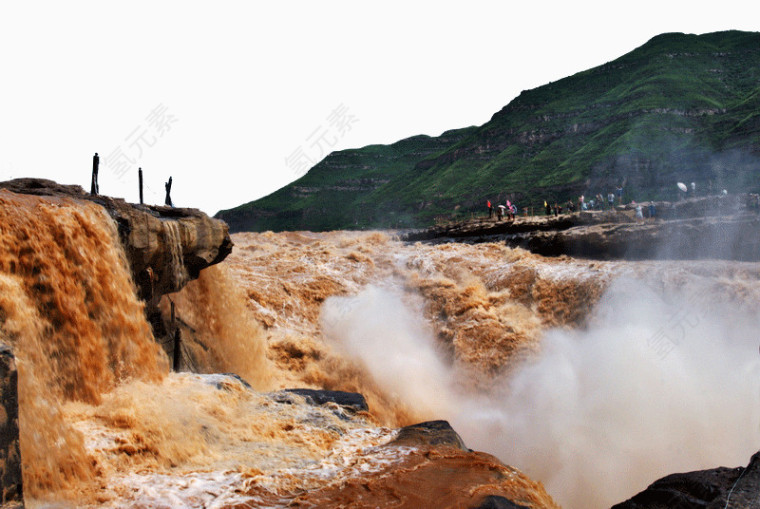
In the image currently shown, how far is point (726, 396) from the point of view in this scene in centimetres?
1010

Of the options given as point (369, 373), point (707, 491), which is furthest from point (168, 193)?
point (707, 491)

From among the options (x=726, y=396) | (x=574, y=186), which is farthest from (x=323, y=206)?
(x=726, y=396)

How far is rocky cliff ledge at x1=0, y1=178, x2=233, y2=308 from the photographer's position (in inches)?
321

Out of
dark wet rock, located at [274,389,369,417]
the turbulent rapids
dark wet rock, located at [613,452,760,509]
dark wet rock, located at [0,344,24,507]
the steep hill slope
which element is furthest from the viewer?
the steep hill slope

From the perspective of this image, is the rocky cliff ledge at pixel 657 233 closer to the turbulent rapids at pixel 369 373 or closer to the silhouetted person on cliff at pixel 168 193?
the turbulent rapids at pixel 369 373

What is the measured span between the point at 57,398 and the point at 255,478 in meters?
2.51

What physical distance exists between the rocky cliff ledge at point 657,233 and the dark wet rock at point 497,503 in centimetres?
1424

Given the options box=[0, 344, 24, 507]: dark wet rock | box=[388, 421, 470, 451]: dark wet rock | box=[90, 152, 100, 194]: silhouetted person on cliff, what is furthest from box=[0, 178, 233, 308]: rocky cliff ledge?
box=[388, 421, 470, 451]: dark wet rock

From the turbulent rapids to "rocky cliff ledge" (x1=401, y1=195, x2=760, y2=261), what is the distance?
220cm

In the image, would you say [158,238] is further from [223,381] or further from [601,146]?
[601,146]

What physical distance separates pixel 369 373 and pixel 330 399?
16.6 ft

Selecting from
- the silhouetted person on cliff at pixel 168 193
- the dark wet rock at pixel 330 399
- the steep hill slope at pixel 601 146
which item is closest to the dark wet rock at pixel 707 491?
the dark wet rock at pixel 330 399

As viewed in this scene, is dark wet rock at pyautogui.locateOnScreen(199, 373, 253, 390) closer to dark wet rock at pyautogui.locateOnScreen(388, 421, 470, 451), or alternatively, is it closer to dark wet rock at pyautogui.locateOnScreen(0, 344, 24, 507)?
dark wet rock at pyautogui.locateOnScreen(388, 421, 470, 451)

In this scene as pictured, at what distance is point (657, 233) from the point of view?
1722 centimetres
